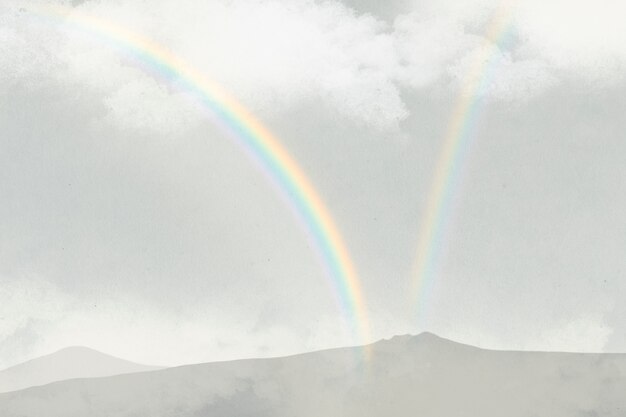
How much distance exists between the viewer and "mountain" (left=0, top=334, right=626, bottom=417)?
6.43 m

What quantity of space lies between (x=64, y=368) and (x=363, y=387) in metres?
3.12

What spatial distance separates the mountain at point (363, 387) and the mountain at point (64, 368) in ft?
0.27

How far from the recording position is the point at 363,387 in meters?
6.77

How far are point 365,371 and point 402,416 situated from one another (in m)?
0.55

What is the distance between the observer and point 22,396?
6863 mm

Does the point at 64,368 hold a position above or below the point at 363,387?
above

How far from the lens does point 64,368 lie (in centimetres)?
709

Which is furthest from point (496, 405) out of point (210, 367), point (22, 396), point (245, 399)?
point (22, 396)

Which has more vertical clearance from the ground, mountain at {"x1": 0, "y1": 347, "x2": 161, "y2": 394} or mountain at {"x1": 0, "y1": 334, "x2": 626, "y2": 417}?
mountain at {"x1": 0, "y1": 347, "x2": 161, "y2": 394}

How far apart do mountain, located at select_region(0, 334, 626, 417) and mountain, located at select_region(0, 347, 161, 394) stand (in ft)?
0.27

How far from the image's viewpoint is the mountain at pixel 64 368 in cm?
697

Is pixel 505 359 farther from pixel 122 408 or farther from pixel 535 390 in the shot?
pixel 122 408

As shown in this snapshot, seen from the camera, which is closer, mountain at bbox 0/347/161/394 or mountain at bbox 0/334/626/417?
mountain at bbox 0/334/626/417

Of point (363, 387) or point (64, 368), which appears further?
point (64, 368)
